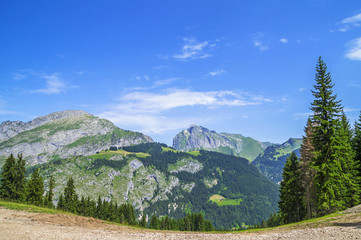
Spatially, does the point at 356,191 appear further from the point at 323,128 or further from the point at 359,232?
the point at 359,232

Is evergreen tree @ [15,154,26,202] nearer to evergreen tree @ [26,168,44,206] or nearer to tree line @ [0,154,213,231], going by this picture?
tree line @ [0,154,213,231]

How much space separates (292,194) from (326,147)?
22.4 metres

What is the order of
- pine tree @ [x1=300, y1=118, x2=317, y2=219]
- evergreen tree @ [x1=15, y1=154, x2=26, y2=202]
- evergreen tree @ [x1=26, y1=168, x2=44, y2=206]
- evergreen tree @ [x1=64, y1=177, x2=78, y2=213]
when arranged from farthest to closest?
evergreen tree @ [x1=64, y1=177, x2=78, y2=213] < evergreen tree @ [x1=26, y1=168, x2=44, y2=206] < evergreen tree @ [x1=15, y1=154, x2=26, y2=202] < pine tree @ [x1=300, y1=118, x2=317, y2=219]

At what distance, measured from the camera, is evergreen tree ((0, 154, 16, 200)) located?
74.1 m

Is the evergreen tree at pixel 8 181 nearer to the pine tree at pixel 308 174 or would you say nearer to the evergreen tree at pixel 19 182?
the evergreen tree at pixel 19 182

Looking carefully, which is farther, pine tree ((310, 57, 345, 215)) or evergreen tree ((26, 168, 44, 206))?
evergreen tree ((26, 168, 44, 206))

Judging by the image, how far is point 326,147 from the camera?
1577 inches

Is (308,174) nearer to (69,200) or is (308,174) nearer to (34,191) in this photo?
(34,191)

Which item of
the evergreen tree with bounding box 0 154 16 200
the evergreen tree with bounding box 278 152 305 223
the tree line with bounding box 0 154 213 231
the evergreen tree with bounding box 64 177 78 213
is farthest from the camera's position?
the evergreen tree with bounding box 64 177 78 213

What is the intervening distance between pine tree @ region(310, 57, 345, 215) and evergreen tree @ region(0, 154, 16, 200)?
277ft

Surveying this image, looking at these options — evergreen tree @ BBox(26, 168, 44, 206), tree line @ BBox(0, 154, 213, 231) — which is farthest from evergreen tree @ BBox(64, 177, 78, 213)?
evergreen tree @ BBox(26, 168, 44, 206)

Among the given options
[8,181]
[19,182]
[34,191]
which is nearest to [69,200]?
[34,191]

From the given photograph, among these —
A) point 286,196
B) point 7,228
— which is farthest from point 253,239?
point 286,196

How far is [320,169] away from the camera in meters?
39.6
